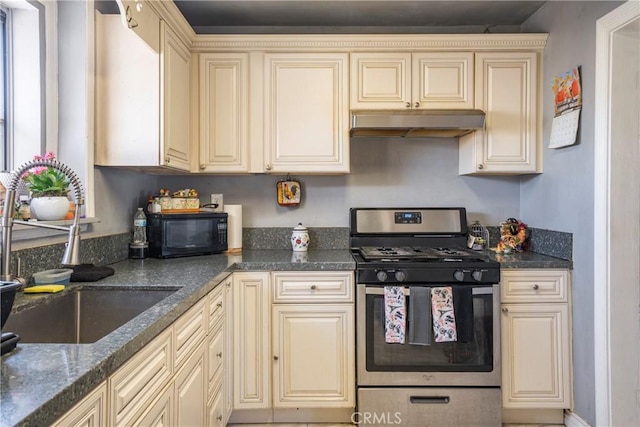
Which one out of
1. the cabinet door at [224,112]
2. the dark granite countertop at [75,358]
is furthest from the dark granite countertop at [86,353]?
the cabinet door at [224,112]

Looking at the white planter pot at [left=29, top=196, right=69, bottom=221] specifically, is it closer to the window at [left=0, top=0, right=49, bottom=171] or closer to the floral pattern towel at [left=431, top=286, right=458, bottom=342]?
the window at [left=0, top=0, right=49, bottom=171]

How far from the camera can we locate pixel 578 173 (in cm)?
190

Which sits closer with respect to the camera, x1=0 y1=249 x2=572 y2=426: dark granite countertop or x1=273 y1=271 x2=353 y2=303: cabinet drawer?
x1=0 y1=249 x2=572 y2=426: dark granite countertop

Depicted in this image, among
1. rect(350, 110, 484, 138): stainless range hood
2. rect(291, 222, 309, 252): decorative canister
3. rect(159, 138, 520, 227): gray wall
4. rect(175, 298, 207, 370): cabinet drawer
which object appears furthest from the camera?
rect(159, 138, 520, 227): gray wall

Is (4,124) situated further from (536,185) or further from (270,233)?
(536,185)

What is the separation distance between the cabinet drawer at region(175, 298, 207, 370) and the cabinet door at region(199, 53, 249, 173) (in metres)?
1.05

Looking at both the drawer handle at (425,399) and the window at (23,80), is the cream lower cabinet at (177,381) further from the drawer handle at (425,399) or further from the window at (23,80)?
the window at (23,80)

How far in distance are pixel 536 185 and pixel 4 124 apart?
9.56 ft

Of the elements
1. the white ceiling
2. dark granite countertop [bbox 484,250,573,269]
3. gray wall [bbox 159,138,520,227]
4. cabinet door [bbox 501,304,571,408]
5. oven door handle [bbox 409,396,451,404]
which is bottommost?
oven door handle [bbox 409,396,451,404]

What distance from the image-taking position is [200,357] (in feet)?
4.72

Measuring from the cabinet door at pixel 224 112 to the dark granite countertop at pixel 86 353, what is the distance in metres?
0.70

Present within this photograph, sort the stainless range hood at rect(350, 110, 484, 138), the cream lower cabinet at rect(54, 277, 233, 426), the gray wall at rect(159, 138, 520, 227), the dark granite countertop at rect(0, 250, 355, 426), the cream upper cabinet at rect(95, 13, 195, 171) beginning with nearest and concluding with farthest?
1. the dark granite countertop at rect(0, 250, 355, 426)
2. the cream lower cabinet at rect(54, 277, 233, 426)
3. the cream upper cabinet at rect(95, 13, 195, 171)
4. the stainless range hood at rect(350, 110, 484, 138)
5. the gray wall at rect(159, 138, 520, 227)

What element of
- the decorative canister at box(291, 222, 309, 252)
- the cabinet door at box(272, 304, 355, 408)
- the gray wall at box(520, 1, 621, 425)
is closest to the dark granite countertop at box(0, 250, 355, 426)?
the cabinet door at box(272, 304, 355, 408)

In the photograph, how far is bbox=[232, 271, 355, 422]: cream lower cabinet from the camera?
6.39 ft
